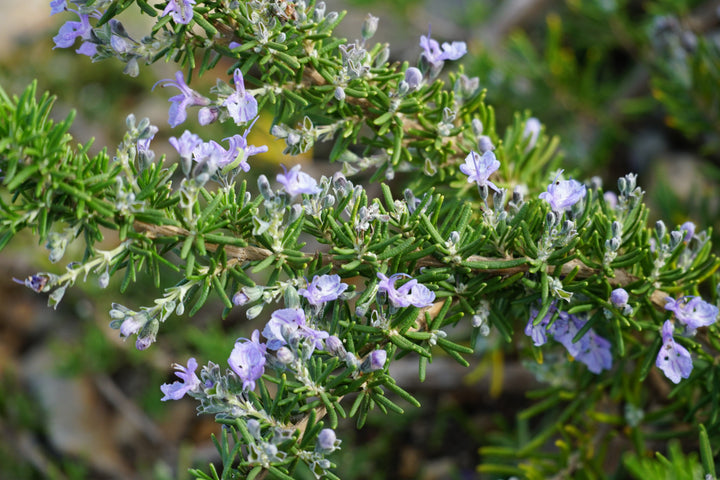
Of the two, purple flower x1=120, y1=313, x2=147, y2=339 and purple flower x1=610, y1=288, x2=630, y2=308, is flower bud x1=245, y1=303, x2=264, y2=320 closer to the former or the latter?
purple flower x1=120, y1=313, x2=147, y2=339

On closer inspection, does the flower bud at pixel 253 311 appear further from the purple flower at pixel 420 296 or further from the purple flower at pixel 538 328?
the purple flower at pixel 538 328

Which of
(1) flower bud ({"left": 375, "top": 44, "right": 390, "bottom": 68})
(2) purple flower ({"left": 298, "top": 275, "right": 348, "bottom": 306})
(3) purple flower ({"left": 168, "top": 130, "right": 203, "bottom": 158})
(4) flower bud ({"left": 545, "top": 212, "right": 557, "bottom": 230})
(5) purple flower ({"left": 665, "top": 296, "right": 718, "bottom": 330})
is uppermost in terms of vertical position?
(1) flower bud ({"left": 375, "top": 44, "right": 390, "bottom": 68})

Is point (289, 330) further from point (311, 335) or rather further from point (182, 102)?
point (182, 102)

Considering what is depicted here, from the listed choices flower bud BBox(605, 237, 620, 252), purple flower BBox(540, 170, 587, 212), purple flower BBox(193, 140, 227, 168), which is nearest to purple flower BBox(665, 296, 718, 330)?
flower bud BBox(605, 237, 620, 252)

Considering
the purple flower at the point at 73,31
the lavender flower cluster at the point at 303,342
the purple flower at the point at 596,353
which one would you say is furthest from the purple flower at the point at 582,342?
the purple flower at the point at 73,31

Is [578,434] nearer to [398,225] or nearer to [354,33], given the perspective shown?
[398,225]

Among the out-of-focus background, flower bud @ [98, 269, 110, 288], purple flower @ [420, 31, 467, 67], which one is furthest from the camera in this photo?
the out-of-focus background
